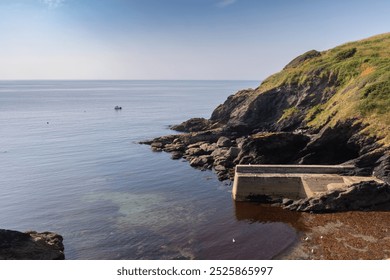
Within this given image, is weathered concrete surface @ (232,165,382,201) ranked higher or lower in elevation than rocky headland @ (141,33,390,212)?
lower

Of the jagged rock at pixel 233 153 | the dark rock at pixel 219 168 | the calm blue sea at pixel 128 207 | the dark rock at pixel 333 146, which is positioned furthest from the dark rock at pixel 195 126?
the dark rock at pixel 333 146

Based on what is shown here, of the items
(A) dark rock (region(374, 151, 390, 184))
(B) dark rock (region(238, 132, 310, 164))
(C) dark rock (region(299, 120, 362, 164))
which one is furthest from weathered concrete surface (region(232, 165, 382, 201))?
(B) dark rock (region(238, 132, 310, 164))

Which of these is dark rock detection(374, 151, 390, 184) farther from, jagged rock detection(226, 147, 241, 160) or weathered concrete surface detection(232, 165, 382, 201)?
jagged rock detection(226, 147, 241, 160)

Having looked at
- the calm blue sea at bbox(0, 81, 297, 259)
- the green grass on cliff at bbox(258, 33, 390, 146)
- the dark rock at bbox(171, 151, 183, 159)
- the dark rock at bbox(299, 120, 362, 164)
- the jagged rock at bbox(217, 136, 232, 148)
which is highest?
the green grass on cliff at bbox(258, 33, 390, 146)

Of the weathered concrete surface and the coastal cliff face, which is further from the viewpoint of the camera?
the coastal cliff face

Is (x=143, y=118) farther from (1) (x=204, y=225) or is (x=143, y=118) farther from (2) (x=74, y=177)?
(1) (x=204, y=225)

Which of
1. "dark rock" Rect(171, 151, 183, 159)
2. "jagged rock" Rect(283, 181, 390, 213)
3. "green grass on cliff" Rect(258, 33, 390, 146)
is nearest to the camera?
"jagged rock" Rect(283, 181, 390, 213)

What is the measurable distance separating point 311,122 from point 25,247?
4891 cm

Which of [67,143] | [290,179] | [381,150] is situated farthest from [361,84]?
[67,143]

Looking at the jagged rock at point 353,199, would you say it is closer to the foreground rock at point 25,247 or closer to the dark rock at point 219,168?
the dark rock at point 219,168

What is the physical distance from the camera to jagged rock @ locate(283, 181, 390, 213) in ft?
114

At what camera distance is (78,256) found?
28.6 meters

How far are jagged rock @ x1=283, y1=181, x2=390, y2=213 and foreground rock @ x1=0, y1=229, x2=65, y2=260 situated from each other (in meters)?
22.7

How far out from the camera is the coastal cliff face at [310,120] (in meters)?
46.6
